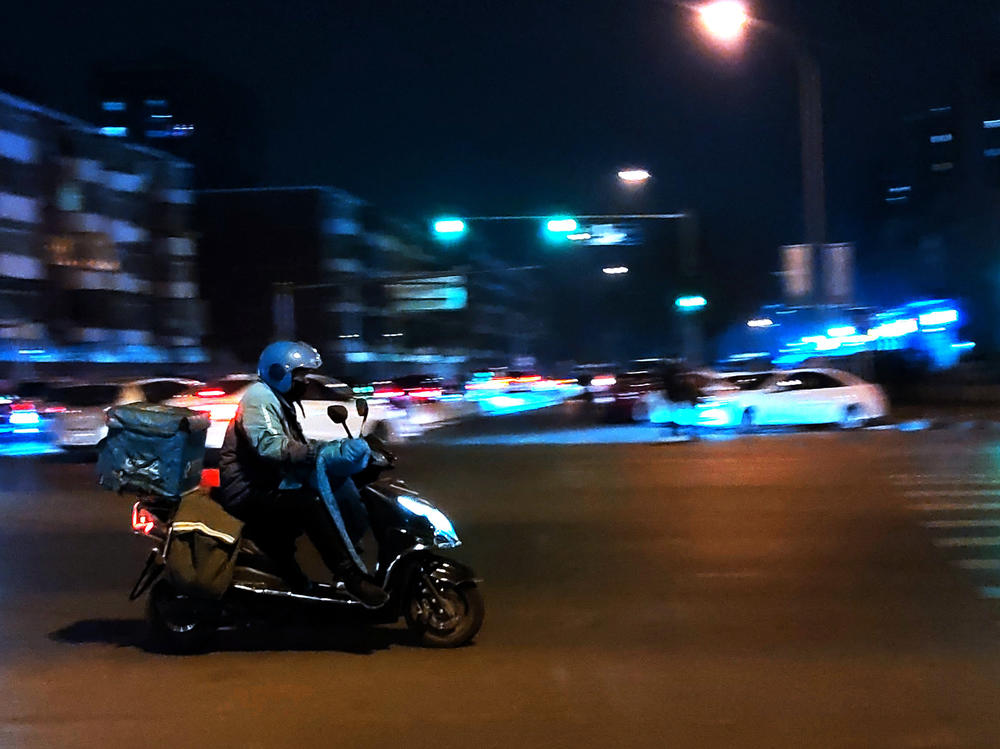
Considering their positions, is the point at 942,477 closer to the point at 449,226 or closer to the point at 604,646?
the point at 604,646

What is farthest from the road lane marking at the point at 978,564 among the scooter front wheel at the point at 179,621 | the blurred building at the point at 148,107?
the blurred building at the point at 148,107

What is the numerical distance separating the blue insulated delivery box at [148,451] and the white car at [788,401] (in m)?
20.4

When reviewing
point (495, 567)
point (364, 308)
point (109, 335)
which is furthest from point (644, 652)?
point (364, 308)

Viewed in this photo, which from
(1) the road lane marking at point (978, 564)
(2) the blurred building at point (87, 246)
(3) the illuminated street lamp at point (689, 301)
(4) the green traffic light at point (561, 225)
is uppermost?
(2) the blurred building at point (87, 246)

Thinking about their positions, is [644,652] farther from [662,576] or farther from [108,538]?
[108,538]

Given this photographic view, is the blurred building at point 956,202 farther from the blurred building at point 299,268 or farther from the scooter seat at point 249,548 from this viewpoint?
the scooter seat at point 249,548

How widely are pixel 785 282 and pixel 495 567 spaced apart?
19506 mm

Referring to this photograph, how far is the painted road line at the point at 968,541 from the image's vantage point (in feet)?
36.3

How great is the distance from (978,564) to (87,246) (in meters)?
62.7

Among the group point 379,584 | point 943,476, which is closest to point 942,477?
point 943,476

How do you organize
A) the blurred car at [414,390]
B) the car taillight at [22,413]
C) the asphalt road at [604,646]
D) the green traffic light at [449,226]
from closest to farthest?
the asphalt road at [604,646]
the car taillight at [22,413]
the blurred car at [414,390]
the green traffic light at [449,226]

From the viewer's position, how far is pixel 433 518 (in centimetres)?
739

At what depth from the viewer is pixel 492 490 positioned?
16.1 meters

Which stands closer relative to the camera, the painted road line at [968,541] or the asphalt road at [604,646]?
the asphalt road at [604,646]
